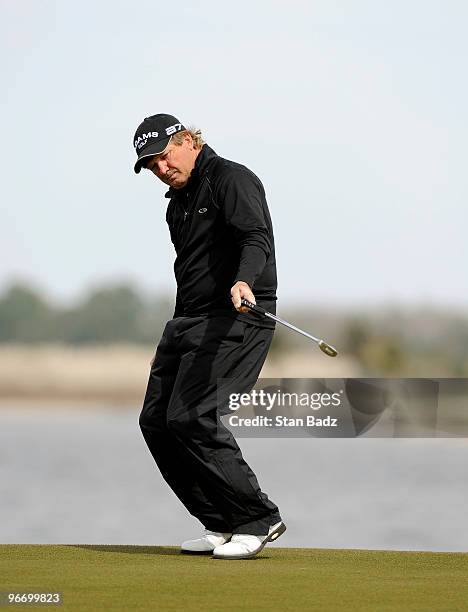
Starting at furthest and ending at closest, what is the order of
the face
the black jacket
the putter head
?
1. the face
2. the black jacket
3. the putter head

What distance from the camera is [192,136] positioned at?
6.39 m

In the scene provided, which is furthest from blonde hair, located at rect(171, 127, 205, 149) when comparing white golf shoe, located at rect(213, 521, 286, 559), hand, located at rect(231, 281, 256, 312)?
white golf shoe, located at rect(213, 521, 286, 559)

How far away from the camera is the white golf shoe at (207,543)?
6.43 metres

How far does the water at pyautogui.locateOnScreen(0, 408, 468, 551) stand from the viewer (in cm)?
1479

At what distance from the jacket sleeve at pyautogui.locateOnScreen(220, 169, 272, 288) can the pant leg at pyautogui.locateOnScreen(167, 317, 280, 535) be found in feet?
0.93

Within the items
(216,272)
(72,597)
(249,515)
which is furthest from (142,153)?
(72,597)

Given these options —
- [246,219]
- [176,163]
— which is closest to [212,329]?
[246,219]

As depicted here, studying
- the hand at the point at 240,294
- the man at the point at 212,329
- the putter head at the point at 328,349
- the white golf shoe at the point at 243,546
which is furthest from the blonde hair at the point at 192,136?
the white golf shoe at the point at 243,546

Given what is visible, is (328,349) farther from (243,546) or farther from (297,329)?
(243,546)

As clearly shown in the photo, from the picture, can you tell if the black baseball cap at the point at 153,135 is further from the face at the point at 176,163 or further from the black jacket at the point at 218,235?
the black jacket at the point at 218,235

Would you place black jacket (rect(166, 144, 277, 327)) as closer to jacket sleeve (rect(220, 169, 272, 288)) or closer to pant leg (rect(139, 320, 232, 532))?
jacket sleeve (rect(220, 169, 272, 288))

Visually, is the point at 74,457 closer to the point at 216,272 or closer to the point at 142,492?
the point at 142,492

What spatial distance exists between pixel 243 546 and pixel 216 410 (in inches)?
22.6

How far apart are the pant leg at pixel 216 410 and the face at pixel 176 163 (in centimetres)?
62
